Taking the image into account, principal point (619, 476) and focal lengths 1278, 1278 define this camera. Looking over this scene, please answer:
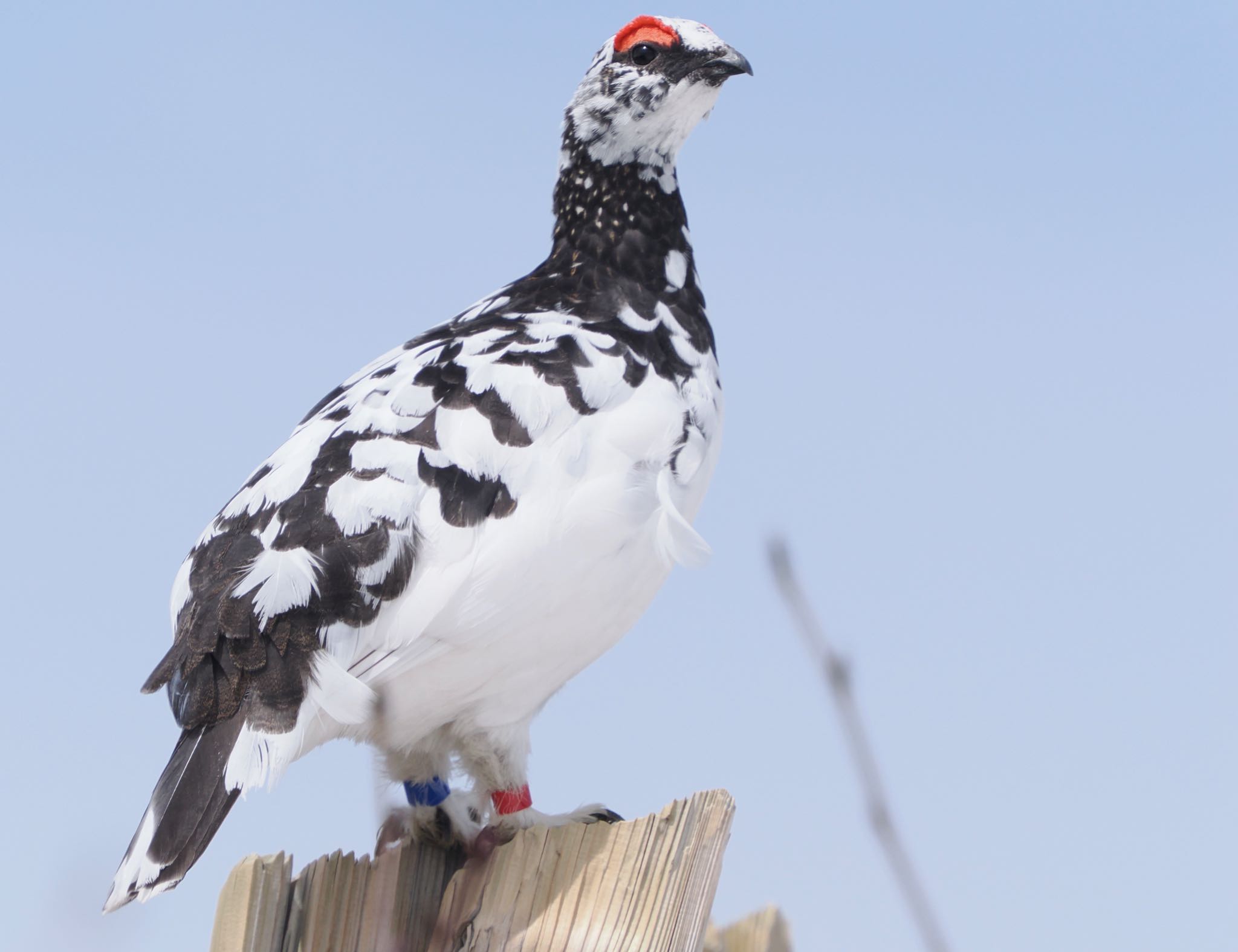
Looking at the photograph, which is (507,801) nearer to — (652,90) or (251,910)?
(251,910)

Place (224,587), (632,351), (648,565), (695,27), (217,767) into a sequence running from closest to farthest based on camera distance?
1. (217,767)
2. (224,587)
3. (648,565)
4. (632,351)
5. (695,27)

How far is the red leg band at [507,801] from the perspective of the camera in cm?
364

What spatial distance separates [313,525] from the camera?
128 inches

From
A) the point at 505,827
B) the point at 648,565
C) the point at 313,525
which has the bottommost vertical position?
the point at 505,827

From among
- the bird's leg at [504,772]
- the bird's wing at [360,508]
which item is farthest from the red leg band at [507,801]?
the bird's wing at [360,508]

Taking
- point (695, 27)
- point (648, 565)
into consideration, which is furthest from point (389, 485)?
point (695, 27)

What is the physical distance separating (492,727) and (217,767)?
0.83 metres

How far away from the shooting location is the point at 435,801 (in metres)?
3.68

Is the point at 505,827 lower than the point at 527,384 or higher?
lower

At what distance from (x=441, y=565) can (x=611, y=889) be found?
0.90 m

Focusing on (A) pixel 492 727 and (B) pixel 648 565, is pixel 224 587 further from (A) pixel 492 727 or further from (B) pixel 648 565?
(B) pixel 648 565

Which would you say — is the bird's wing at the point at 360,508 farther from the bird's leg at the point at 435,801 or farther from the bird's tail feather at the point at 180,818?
the bird's leg at the point at 435,801

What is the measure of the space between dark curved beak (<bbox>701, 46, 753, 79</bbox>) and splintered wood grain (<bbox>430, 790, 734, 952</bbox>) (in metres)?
2.69

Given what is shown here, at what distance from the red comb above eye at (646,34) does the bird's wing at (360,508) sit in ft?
4.27
